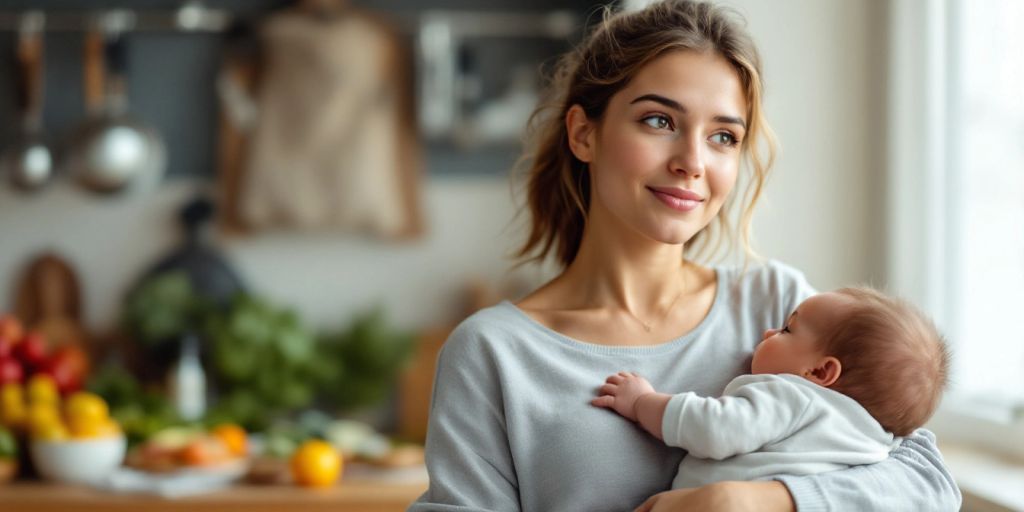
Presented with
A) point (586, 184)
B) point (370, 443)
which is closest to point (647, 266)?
point (586, 184)

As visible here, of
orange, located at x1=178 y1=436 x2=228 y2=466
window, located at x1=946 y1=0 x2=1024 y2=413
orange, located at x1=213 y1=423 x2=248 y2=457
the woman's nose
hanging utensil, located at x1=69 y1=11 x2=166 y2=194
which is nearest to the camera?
the woman's nose

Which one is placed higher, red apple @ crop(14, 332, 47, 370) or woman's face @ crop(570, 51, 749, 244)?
woman's face @ crop(570, 51, 749, 244)

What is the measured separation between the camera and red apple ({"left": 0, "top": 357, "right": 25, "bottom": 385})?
9.34 feet

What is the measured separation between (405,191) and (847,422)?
8.39 ft

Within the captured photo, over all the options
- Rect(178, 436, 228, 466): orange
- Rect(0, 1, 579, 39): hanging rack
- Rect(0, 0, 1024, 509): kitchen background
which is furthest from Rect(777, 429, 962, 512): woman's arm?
Rect(0, 1, 579, 39): hanging rack

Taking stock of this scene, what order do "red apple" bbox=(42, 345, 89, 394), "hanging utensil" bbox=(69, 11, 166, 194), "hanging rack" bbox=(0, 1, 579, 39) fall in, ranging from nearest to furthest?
"red apple" bbox=(42, 345, 89, 394) → "hanging utensil" bbox=(69, 11, 166, 194) → "hanging rack" bbox=(0, 1, 579, 39)

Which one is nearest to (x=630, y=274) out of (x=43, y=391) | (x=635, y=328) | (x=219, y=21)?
(x=635, y=328)

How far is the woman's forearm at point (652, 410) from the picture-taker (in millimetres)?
1378

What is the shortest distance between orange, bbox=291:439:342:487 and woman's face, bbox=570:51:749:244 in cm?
136

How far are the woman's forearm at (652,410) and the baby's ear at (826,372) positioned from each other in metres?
0.17

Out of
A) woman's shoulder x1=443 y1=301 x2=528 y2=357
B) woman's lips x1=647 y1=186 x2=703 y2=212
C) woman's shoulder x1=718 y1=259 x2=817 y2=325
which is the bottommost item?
woman's shoulder x1=443 y1=301 x2=528 y2=357

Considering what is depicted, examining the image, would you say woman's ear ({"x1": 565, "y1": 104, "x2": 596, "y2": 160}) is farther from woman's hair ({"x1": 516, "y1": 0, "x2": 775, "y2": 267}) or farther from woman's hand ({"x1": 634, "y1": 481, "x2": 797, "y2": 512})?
woman's hand ({"x1": 634, "y1": 481, "x2": 797, "y2": 512})

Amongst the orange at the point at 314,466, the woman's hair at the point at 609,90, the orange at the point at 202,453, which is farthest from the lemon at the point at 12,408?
the woman's hair at the point at 609,90

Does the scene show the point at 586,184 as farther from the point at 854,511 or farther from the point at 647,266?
the point at 854,511
